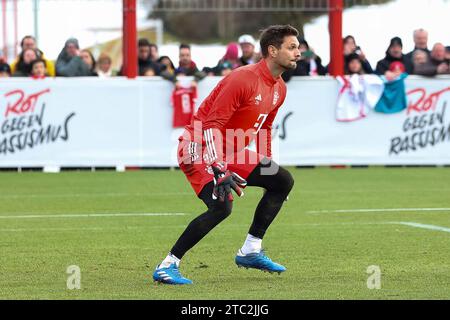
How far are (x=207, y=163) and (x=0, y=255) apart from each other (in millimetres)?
2530

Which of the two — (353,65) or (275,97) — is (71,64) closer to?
(353,65)

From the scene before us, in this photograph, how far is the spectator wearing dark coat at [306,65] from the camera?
69.4 ft

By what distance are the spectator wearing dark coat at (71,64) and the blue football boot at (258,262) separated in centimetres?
1148

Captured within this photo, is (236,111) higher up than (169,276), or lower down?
higher up

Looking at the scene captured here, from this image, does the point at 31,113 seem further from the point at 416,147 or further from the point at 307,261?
the point at 307,261

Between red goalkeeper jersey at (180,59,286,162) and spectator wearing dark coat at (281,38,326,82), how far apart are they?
10938mm

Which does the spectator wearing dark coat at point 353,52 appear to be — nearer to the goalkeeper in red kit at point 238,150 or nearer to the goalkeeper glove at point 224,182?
the goalkeeper in red kit at point 238,150

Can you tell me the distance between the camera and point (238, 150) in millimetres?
9867

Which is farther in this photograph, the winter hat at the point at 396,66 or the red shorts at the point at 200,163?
the winter hat at the point at 396,66

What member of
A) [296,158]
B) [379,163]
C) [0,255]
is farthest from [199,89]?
[0,255]

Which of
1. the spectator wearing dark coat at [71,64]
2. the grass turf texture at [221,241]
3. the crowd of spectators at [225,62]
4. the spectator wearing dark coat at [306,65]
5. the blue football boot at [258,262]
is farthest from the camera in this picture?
the spectator wearing dark coat at [306,65]

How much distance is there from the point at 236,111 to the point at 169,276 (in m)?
1.34

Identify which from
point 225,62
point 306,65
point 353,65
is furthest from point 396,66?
Result: point 225,62

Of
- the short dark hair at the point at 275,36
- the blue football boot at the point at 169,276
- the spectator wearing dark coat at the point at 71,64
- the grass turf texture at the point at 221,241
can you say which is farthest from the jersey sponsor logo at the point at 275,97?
the spectator wearing dark coat at the point at 71,64
